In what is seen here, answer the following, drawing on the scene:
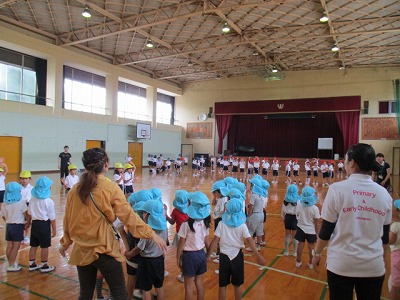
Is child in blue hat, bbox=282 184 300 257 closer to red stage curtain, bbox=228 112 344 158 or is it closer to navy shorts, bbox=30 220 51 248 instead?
navy shorts, bbox=30 220 51 248

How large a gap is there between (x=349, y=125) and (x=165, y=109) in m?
15.7

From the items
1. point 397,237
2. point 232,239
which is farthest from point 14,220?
point 397,237

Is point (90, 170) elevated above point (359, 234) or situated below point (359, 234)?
above

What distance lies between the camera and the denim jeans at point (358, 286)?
1.84 m

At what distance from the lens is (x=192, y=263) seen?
297cm

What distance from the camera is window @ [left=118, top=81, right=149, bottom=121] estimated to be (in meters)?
23.2

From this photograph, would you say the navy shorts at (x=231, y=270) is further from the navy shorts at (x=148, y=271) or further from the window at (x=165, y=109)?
the window at (x=165, y=109)

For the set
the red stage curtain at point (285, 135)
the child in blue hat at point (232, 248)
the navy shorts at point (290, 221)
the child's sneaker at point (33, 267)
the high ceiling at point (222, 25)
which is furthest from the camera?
the red stage curtain at point (285, 135)

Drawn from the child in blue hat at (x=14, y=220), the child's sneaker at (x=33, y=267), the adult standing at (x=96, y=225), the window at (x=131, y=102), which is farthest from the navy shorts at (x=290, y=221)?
the window at (x=131, y=102)

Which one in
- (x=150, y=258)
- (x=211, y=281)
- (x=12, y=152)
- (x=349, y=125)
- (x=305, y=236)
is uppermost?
(x=349, y=125)

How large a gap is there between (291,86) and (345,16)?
10079 millimetres

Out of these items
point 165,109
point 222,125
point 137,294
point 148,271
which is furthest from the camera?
point 165,109

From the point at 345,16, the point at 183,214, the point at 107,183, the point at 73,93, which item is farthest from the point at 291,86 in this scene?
the point at 107,183

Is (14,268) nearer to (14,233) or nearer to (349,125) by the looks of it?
(14,233)
